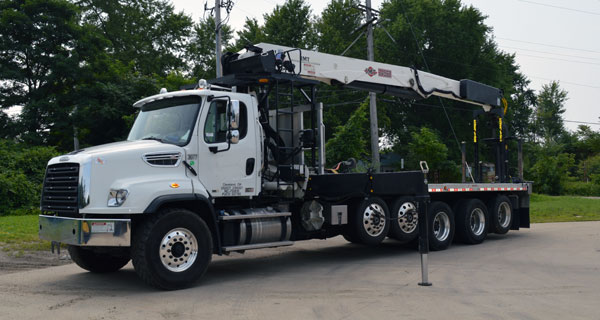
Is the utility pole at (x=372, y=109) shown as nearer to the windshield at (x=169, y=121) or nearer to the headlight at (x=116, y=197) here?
the windshield at (x=169, y=121)

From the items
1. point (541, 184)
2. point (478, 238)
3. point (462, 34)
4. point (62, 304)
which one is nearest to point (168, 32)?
point (462, 34)

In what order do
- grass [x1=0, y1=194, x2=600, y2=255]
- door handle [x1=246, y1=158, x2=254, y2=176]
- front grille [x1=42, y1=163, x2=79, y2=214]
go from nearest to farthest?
front grille [x1=42, y1=163, x2=79, y2=214], door handle [x1=246, y1=158, x2=254, y2=176], grass [x1=0, y1=194, x2=600, y2=255]

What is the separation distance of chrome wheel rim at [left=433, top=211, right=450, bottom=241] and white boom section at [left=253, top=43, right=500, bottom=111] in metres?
3.07

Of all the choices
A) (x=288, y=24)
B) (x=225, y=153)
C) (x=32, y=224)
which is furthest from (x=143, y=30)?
(x=225, y=153)

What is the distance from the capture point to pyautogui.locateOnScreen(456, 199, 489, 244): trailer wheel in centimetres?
1266

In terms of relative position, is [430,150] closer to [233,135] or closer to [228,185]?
[228,185]

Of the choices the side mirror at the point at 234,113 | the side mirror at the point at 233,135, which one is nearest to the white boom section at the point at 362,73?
the side mirror at the point at 234,113

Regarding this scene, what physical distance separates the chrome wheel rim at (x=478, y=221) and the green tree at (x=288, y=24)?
1124 inches

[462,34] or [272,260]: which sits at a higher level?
[462,34]

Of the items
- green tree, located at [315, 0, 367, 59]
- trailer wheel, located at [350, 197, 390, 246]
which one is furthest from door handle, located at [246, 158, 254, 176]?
green tree, located at [315, 0, 367, 59]

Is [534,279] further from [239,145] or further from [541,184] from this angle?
[541,184]

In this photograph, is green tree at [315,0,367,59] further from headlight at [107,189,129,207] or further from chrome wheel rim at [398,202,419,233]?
headlight at [107,189,129,207]

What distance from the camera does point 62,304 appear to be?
693 centimetres

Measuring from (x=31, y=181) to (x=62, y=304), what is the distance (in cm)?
1879
